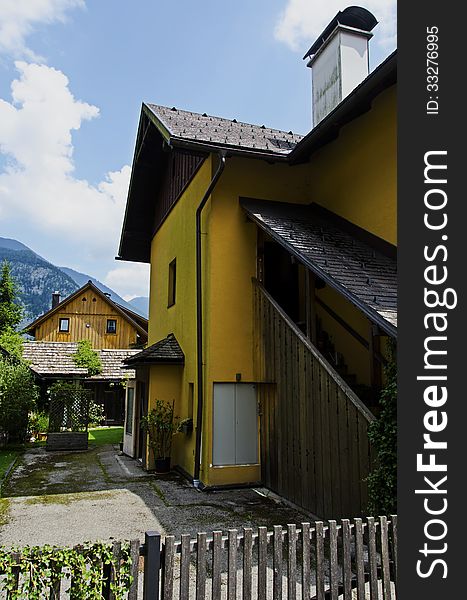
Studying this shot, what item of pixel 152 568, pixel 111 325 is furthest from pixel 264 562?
pixel 111 325

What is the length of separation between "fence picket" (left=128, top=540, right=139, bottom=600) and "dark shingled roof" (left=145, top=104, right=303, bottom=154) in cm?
685

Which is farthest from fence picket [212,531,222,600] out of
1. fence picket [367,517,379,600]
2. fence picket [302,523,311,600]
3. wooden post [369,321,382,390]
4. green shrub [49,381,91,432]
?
green shrub [49,381,91,432]

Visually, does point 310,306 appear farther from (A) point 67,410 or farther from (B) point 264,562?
(A) point 67,410

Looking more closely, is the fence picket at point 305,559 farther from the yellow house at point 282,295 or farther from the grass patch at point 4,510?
the grass patch at point 4,510

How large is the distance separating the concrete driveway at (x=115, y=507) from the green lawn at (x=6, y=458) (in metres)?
0.51

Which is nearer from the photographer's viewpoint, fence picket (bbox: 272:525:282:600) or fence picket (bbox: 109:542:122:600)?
fence picket (bbox: 109:542:122:600)

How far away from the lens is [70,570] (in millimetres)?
3248

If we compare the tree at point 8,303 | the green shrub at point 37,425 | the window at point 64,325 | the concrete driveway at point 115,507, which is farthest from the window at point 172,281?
the window at point 64,325

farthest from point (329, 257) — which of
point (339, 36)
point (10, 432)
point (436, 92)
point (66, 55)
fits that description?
point (10, 432)

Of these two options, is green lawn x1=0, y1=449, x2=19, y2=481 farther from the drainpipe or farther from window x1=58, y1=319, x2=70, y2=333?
window x1=58, y1=319, x2=70, y2=333

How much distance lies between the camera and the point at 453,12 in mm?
3484

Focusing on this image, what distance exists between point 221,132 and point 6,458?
961 centimetres

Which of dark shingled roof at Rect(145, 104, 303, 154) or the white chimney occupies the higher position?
the white chimney

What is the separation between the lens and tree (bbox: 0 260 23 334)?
26208mm
